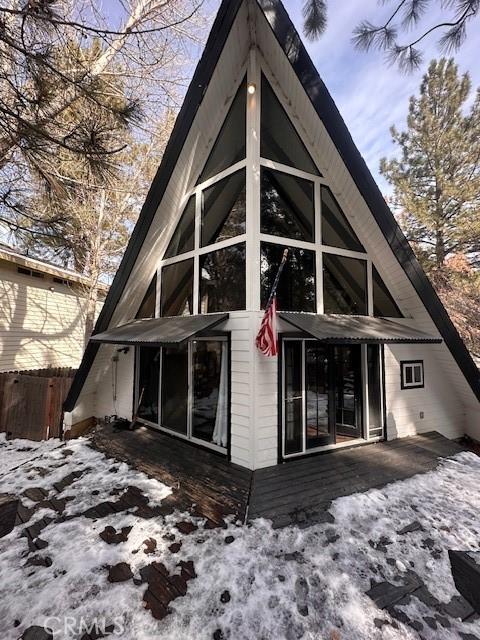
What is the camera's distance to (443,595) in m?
2.49

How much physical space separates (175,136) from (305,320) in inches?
157

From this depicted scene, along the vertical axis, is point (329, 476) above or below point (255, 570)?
above

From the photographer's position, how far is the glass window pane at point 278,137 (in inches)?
199

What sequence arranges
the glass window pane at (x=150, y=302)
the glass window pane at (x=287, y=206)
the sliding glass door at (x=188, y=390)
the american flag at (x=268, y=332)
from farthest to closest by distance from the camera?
the glass window pane at (x=150, y=302), the sliding glass door at (x=188, y=390), the glass window pane at (x=287, y=206), the american flag at (x=268, y=332)

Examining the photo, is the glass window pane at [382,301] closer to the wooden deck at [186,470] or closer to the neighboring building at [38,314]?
the wooden deck at [186,470]

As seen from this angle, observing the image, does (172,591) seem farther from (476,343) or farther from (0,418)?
(476,343)

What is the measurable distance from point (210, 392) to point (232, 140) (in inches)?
181

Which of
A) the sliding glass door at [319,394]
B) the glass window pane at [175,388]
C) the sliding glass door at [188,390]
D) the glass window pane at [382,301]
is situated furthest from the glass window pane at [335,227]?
the glass window pane at [175,388]

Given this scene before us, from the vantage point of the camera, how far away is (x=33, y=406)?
6.62 metres

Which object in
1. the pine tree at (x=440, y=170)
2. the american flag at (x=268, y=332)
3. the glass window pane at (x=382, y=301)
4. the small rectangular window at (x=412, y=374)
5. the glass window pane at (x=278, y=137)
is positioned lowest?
the small rectangular window at (x=412, y=374)

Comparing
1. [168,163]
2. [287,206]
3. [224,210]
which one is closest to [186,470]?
[224,210]

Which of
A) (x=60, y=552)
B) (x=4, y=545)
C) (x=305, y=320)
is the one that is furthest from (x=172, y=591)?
(x=305, y=320)

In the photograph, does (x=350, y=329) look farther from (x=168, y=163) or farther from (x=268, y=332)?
(x=168, y=163)

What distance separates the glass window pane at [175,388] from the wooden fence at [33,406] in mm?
2356
